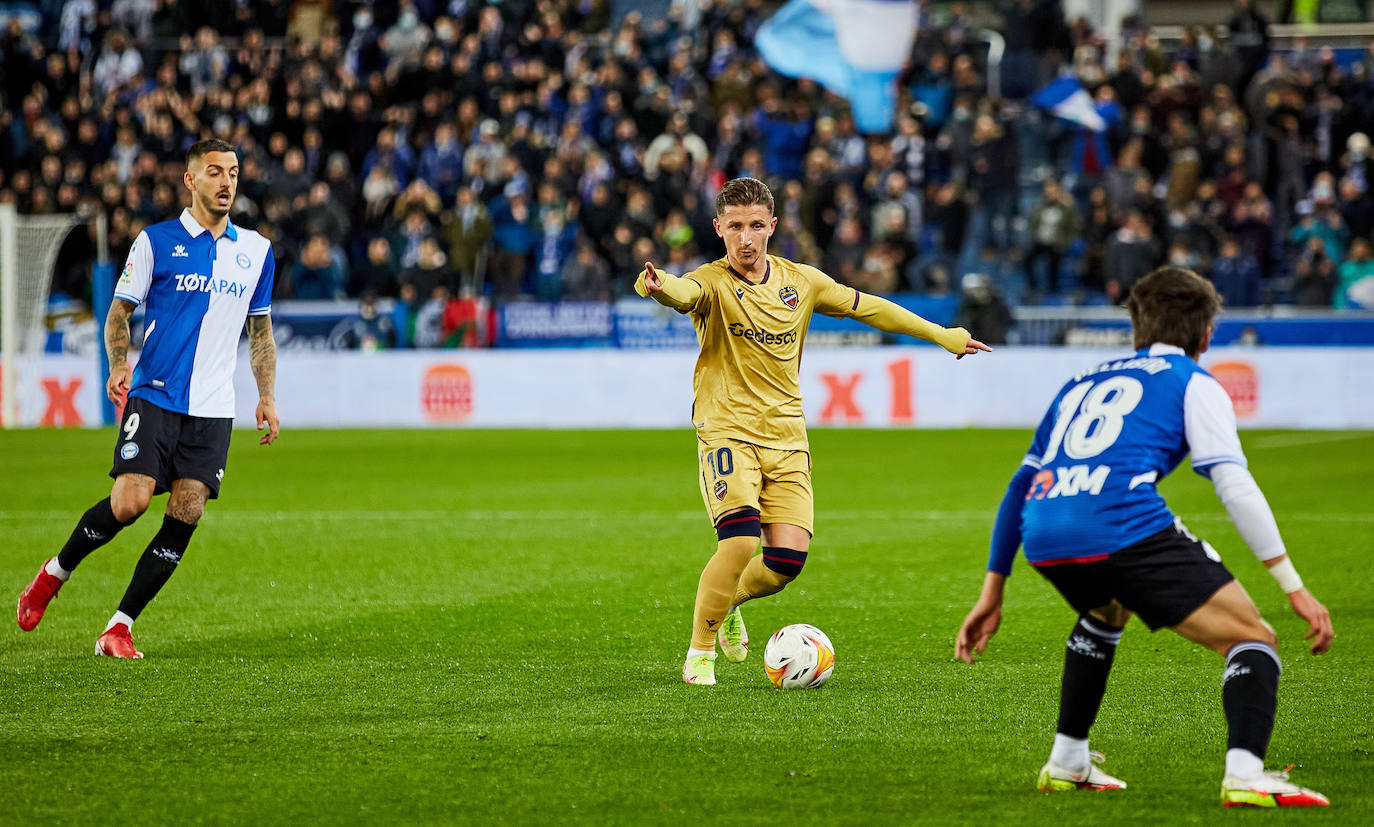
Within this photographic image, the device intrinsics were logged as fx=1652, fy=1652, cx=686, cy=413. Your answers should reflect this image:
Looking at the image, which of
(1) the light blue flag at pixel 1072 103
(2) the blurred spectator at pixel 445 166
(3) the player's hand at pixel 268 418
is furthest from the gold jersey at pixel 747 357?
(2) the blurred spectator at pixel 445 166

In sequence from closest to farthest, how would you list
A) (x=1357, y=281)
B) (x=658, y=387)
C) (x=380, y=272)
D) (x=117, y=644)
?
(x=117, y=644) → (x=1357, y=281) → (x=658, y=387) → (x=380, y=272)

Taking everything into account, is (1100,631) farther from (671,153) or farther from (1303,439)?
(671,153)

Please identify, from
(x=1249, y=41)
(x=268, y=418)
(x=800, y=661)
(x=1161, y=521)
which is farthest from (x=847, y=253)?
(x=1161, y=521)

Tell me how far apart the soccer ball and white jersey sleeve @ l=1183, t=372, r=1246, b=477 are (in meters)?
2.43

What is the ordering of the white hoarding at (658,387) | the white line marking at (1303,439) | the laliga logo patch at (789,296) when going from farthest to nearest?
the white hoarding at (658,387) → the white line marking at (1303,439) → the laliga logo patch at (789,296)

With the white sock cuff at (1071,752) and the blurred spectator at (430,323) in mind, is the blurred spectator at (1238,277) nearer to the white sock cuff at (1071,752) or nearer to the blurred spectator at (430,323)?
the blurred spectator at (430,323)

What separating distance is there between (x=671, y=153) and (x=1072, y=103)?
566cm

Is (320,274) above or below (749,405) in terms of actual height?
above

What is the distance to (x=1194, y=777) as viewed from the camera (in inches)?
195

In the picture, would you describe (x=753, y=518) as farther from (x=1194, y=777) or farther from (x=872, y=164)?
(x=872, y=164)

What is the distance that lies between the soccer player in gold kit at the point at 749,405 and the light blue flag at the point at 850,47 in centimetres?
1805

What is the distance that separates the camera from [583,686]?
650cm

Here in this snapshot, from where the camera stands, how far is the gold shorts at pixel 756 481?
640 cm

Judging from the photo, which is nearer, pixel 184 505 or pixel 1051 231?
pixel 184 505
